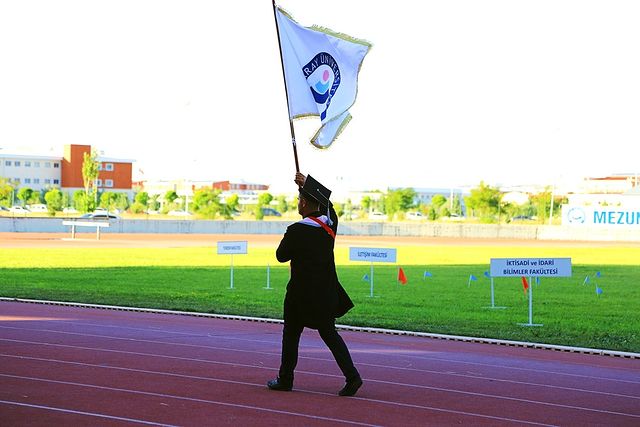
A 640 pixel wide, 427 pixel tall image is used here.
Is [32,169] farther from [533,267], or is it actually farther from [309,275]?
[309,275]

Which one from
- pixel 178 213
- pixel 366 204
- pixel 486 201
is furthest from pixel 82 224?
pixel 366 204

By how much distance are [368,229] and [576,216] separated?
1755 cm

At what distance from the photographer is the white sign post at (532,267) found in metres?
18.6

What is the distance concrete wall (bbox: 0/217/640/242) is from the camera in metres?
66.9

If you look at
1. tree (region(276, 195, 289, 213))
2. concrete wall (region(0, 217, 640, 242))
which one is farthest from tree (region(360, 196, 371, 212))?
concrete wall (region(0, 217, 640, 242))

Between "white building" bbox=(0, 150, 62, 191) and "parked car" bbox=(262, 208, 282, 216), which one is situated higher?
"white building" bbox=(0, 150, 62, 191)

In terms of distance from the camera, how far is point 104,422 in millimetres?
8469

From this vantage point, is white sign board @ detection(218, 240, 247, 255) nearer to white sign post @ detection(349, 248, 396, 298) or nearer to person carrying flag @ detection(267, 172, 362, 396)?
white sign post @ detection(349, 248, 396, 298)

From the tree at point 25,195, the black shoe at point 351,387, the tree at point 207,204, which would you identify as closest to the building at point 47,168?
the tree at point 25,195

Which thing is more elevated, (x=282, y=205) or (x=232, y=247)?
(x=282, y=205)

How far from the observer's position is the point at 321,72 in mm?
11719

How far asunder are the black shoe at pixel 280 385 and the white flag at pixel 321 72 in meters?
2.74

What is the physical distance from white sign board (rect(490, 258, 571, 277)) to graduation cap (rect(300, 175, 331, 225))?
371 inches

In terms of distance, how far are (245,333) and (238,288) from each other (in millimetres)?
10814
